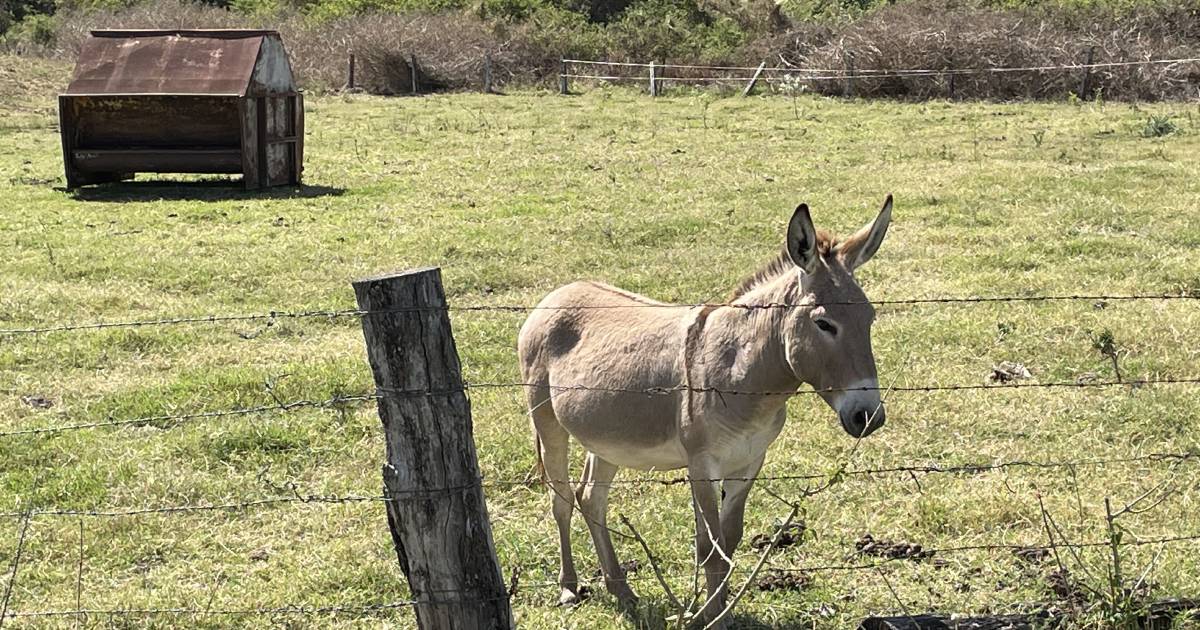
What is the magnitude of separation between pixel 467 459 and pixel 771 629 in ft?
6.47

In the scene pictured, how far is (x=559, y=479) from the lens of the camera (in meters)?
5.28

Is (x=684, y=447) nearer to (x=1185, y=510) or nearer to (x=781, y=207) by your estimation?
(x=1185, y=510)

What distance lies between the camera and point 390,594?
207 inches

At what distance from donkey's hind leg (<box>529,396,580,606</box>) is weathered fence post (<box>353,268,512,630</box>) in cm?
162

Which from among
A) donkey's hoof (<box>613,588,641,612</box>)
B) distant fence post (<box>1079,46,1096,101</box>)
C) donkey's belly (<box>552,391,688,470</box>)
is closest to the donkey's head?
donkey's belly (<box>552,391,688,470</box>)

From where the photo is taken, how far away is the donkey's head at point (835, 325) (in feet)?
13.5

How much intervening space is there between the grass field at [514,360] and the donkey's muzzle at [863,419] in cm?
102

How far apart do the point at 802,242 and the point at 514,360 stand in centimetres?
445

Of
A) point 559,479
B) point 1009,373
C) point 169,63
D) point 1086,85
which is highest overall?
point 169,63

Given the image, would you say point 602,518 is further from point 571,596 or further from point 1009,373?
point 1009,373

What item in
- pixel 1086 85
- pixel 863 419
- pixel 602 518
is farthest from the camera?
pixel 1086 85

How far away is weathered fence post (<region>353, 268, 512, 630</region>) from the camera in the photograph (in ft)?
10.9

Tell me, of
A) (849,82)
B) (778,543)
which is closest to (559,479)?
(778,543)

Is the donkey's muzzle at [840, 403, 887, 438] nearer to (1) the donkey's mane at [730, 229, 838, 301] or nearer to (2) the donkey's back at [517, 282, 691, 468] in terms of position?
(1) the donkey's mane at [730, 229, 838, 301]
